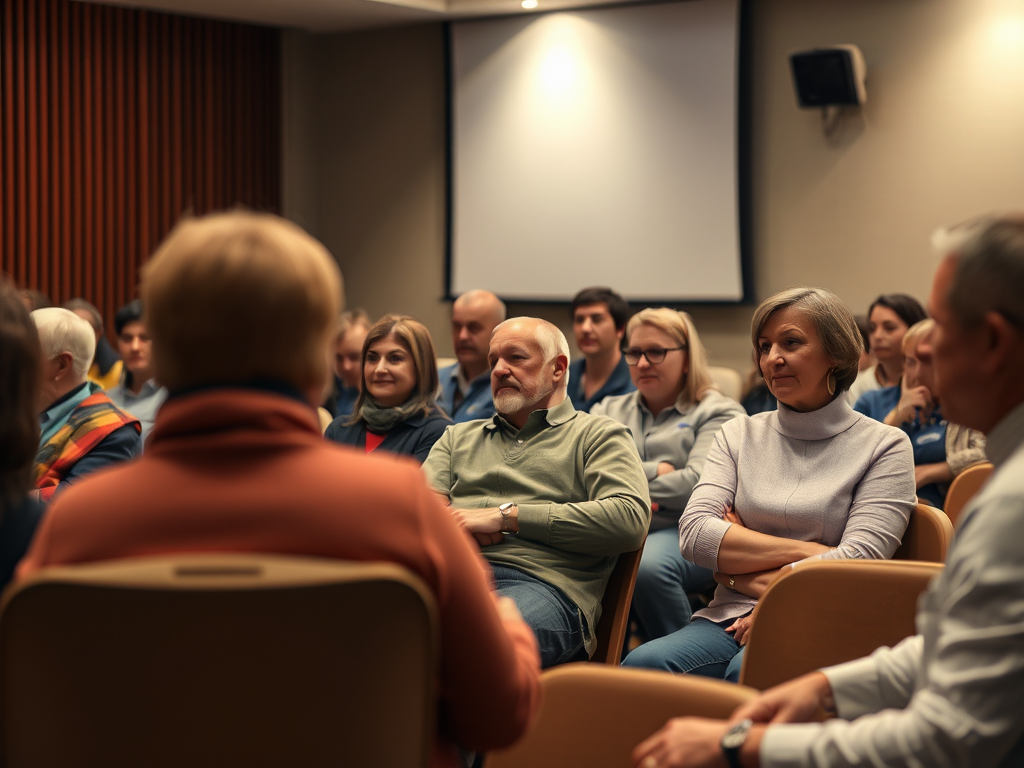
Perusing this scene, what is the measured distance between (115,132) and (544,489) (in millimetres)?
5751

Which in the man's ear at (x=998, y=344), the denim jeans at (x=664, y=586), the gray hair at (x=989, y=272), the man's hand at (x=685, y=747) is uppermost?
the gray hair at (x=989, y=272)

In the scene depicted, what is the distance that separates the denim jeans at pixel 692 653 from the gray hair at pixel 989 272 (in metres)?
1.39

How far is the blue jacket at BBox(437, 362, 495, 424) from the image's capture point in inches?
169

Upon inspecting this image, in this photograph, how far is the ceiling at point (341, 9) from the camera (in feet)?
23.0

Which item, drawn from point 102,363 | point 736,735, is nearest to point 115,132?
point 102,363

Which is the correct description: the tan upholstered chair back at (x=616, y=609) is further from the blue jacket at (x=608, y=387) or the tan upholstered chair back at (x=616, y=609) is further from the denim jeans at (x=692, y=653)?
the blue jacket at (x=608, y=387)

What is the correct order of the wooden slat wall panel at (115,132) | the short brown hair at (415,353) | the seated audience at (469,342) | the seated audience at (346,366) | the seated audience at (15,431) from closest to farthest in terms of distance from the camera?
the seated audience at (15,431) < the short brown hair at (415,353) < the seated audience at (469,342) < the seated audience at (346,366) < the wooden slat wall panel at (115,132)

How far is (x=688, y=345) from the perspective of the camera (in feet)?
13.2

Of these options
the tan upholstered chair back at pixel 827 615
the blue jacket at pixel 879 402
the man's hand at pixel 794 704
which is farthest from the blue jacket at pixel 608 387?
the man's hand at pixel 794 704

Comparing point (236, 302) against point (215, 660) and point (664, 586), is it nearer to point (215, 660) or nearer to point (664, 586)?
point (215, 660)

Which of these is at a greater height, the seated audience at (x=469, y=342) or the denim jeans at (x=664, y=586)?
the seated audience at (x=469, y=342)

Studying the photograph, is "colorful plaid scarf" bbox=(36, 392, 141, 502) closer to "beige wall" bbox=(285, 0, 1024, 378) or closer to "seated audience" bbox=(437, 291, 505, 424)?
"seated audience" bbox=(437, 291, 505, 424)

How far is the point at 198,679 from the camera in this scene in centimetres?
109

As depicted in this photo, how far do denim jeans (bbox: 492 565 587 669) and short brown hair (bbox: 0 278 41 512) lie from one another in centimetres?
128
